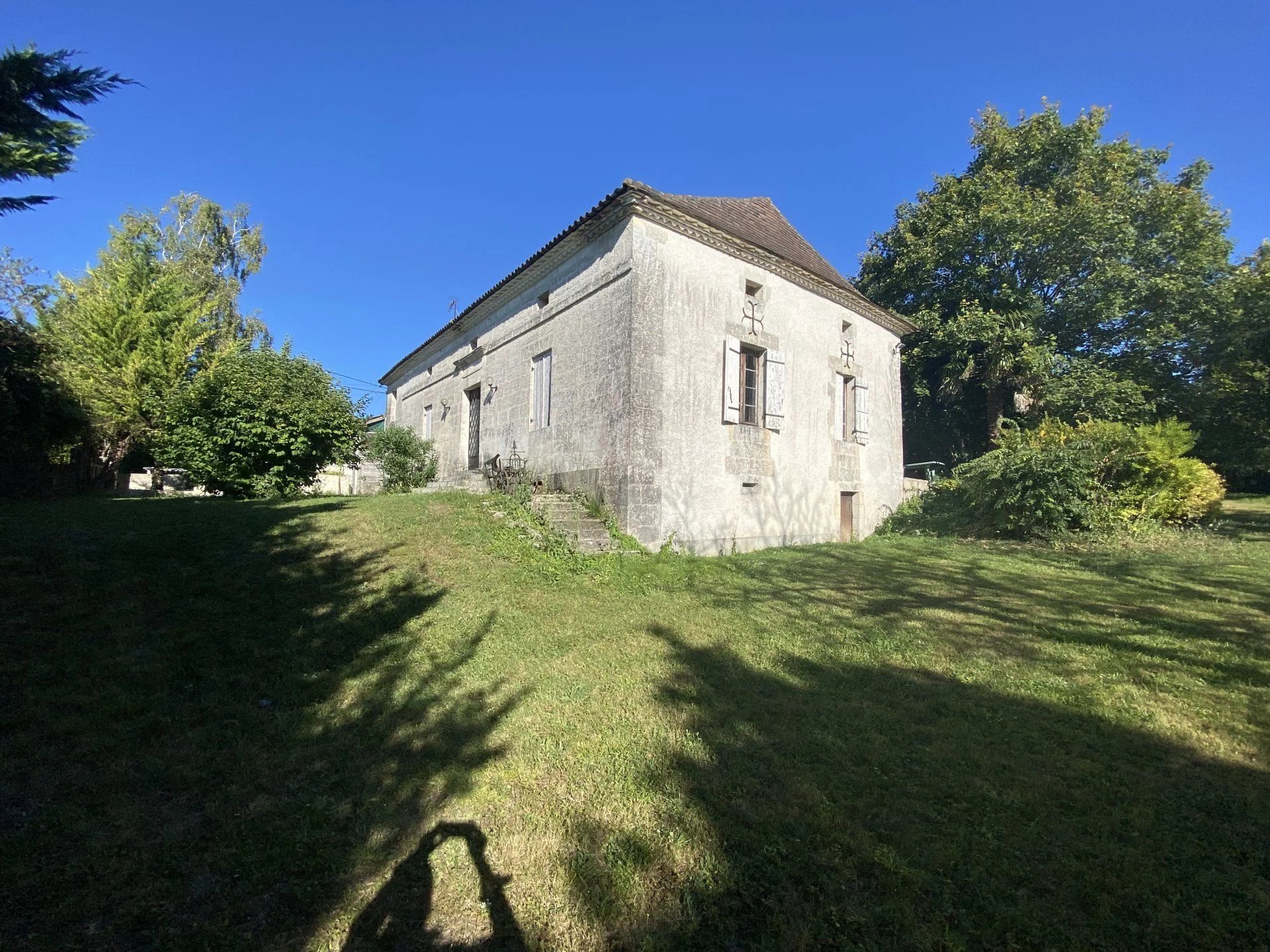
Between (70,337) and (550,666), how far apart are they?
62.1ft

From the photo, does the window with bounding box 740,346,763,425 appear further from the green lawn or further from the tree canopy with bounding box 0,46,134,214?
the tree canopy with bounding box 0,46,134,214

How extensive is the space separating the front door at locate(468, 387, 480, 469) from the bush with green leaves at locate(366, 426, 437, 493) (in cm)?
241

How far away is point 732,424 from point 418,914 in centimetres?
924

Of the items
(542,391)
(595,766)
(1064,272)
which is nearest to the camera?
(595,766)

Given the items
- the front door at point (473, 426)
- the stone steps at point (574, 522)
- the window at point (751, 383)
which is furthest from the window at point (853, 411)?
the front door at point (473, 426)

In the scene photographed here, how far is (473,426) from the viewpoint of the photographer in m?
15.5

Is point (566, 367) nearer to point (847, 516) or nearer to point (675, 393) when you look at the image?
point (675, 393)

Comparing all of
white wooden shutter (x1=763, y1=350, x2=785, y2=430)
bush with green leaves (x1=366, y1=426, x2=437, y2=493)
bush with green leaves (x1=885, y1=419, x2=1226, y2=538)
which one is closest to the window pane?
white wooden shutter (x1=763, y1=350, x2=785, y2=430)

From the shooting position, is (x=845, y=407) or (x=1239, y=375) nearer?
(x=845, y=407)

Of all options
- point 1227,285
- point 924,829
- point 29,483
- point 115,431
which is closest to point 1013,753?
point 924,829

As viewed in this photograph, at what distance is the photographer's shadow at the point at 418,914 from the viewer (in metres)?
1.93

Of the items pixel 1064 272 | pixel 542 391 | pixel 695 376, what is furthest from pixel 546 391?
pixel 1064 272

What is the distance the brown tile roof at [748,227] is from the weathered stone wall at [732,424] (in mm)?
470

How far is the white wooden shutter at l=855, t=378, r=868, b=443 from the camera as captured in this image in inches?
527
